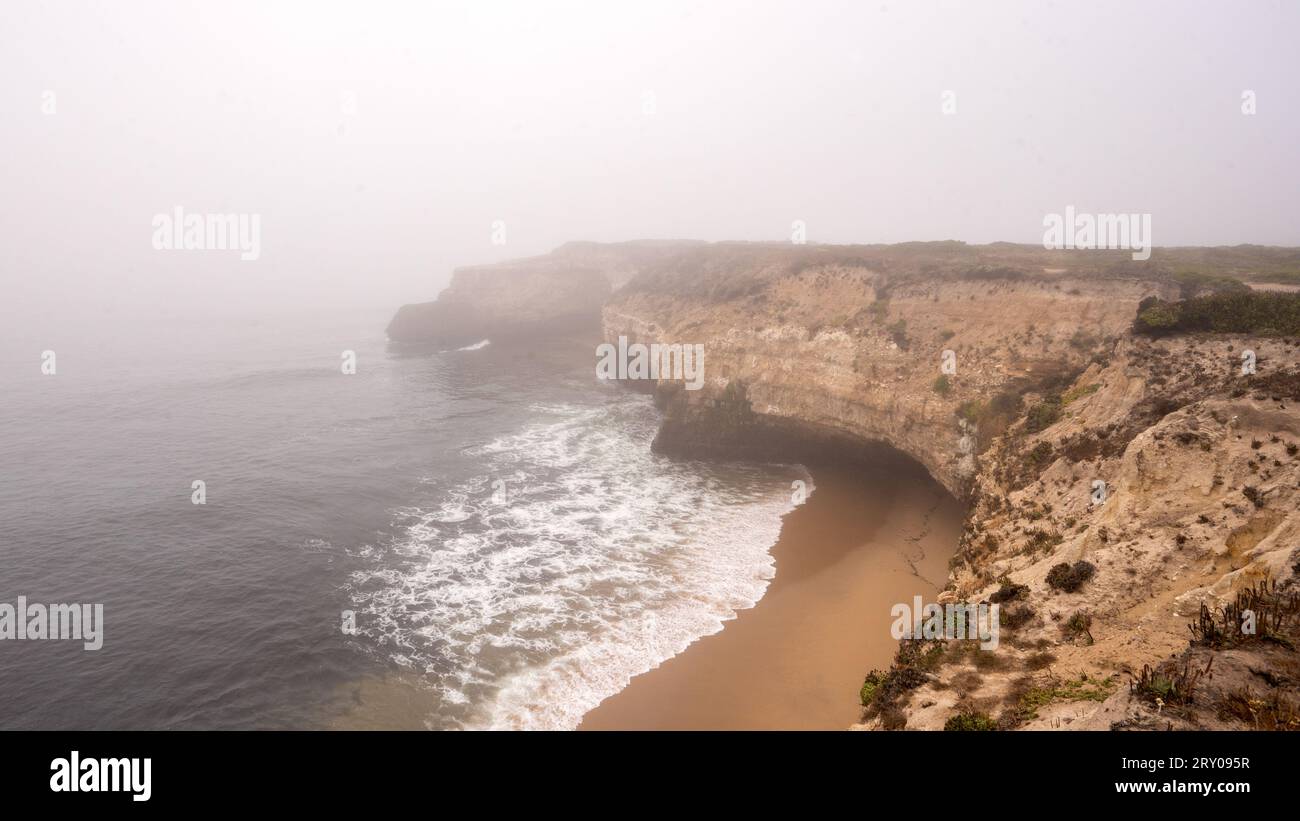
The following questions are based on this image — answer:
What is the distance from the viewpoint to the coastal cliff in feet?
34.4

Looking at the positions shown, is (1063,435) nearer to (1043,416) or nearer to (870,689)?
(1043,416)

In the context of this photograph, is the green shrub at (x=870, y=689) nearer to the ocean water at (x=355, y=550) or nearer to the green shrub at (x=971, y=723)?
the green shrub at (x=971, y=723)

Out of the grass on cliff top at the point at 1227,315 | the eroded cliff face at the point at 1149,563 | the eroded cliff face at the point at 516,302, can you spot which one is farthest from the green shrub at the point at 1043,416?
the eroded cliff face at the point at 516,302

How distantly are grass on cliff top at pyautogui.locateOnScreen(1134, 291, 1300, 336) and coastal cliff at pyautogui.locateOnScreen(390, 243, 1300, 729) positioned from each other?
0.08 m

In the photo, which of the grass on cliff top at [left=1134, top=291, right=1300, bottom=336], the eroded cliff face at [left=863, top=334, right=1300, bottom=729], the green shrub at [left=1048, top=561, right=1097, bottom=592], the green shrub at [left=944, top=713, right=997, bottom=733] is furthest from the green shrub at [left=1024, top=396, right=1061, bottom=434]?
the green shrub at [left=944, top=713, right=997, bottom=733]

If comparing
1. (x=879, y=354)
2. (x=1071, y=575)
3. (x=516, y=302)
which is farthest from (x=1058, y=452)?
(x=516, y=302)

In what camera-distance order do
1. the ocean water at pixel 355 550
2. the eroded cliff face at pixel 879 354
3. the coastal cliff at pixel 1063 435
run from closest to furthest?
the coastal cliff at pixel 1063 435, the ocean water at pixel 355 550, the eroded cliff face at pixel 879 354

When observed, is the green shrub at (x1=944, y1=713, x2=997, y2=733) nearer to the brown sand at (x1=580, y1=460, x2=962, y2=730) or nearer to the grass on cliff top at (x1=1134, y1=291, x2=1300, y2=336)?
the brown sand at (x1=580, y1=460, x2=962, y2=730)

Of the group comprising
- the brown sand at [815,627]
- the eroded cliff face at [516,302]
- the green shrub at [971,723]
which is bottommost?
the brown sand at [815,627]

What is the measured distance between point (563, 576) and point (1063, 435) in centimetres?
1957

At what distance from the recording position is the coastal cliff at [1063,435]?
1048 centimetres

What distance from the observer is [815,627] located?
68.3 ft

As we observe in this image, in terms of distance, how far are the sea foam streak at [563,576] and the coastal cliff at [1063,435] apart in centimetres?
657
